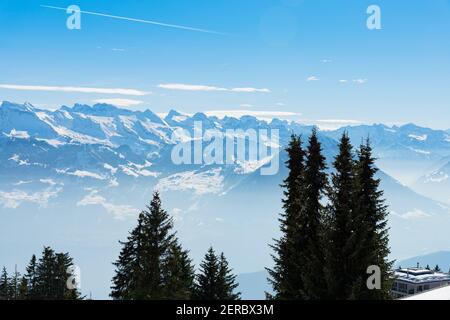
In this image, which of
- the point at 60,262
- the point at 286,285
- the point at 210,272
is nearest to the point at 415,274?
the point at 210,272

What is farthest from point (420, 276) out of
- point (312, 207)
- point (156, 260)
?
point (156, 260)

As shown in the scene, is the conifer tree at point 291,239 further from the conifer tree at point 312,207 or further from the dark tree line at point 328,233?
the conifer tree at point 312,207

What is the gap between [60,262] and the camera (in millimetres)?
66875

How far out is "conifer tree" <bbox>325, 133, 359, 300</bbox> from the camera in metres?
28.5

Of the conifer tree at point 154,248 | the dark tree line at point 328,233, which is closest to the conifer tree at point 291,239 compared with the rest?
the dark tree line at point 328,233

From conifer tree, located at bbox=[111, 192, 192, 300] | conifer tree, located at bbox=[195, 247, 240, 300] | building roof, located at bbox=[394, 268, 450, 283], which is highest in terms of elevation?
conifer tree, located at bbox=[111, 192, 192, 300]

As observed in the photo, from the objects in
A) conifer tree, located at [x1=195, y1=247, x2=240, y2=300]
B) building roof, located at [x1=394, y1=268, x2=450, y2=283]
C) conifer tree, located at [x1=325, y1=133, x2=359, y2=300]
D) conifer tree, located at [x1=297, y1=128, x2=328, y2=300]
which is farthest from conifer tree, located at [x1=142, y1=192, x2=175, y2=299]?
building roof, located at [x1=394, y1=268, x2=450, y2=283]

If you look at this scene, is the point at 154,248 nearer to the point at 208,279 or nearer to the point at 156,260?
the point at 156,260

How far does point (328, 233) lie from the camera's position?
29016 millimetres

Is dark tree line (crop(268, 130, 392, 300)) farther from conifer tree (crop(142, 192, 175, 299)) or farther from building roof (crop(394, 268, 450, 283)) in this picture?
building roof (crop(394, 268, 450, 283))

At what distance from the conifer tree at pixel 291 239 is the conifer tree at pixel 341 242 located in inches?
152

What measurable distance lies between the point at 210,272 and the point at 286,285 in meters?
24.0

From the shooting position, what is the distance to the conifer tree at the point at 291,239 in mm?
33750
